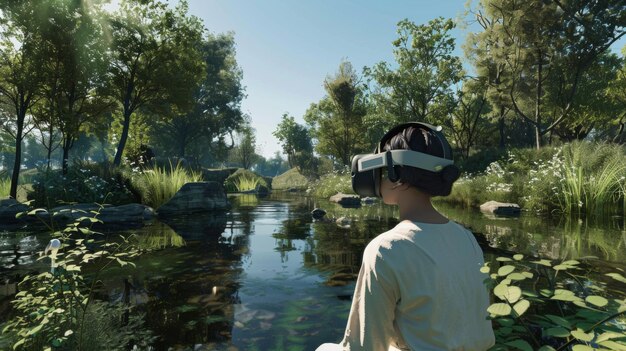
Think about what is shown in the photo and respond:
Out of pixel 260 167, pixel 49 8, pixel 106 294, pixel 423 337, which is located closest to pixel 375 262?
pixel 423 337

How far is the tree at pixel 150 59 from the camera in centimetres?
1875

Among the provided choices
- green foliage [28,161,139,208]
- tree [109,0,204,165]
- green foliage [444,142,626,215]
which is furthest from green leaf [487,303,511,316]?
tree [109,0,204,165]

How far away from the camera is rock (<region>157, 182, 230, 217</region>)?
12.6 m

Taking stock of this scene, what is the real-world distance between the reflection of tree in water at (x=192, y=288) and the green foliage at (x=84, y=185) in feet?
19.1

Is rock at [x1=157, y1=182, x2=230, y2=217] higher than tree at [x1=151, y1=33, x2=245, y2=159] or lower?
lower

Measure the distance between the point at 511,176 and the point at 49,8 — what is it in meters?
22.0

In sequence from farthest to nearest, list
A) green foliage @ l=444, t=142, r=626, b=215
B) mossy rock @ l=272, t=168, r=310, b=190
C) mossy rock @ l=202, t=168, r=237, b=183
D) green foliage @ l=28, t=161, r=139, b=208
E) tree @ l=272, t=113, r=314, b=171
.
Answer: tree @ l=272, t=113, r=314, b=171
mossy rock @ l=272, t=168, r=310, b=190
mossy rock @ l=202, t=168, r=237, b=183
green foliage @ l=28, t=161, r=139, b=208
green foliage @ l=444, t=142, r=626, b=215

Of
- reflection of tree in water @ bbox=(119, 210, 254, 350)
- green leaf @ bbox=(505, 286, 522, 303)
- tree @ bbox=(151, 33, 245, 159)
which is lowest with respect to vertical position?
reflection of tree in water @ bbox=(119, 210, 254, 350)

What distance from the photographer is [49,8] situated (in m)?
13.9

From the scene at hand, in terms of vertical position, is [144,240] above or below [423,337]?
below

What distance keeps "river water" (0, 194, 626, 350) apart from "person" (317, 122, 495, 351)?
103 centimetres

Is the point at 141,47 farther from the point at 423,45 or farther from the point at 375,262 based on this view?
the point at 423,45

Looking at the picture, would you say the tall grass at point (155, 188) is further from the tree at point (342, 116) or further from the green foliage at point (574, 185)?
the tree at point (342, 116)

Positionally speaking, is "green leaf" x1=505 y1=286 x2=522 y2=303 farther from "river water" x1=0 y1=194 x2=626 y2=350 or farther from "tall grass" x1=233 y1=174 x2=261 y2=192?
"tall grass" x1=233 y1=174 x2=261 y2=192
